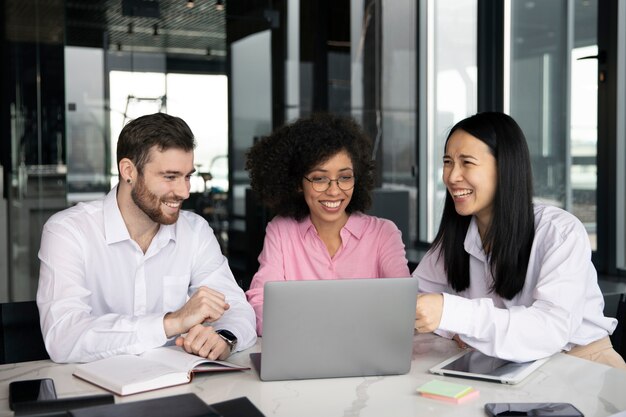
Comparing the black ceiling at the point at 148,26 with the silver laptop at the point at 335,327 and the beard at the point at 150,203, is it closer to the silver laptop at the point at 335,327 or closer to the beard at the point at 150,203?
the beard at the point at 150,203

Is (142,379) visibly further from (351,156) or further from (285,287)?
(351,156)

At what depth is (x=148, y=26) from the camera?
501cm

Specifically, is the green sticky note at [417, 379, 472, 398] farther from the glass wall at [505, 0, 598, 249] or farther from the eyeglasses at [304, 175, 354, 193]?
the glass wall at [505, 0, 598, 249]

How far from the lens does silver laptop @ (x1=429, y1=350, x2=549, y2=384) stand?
5.84 feet

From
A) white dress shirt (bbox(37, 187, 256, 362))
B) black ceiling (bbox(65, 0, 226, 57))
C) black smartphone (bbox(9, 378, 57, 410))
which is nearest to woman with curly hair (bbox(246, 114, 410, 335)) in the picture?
white dress shirt (bbox(37, 187, 256, 362))

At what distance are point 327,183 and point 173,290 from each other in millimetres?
687

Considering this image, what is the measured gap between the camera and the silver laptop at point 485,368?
1780mm

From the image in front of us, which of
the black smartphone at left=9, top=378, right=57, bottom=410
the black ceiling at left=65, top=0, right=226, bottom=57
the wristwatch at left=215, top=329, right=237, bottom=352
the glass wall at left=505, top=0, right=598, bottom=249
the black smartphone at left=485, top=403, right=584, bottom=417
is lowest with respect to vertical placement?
the black smartphone at left=485, top=403, right=584, bottom=417

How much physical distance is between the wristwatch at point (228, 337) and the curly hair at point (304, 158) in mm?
911

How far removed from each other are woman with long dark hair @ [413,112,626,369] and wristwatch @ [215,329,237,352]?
1.66 feet

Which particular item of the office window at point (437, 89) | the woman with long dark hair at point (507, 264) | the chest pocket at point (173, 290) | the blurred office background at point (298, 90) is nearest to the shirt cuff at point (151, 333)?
the chest pocket at point (173, 290)

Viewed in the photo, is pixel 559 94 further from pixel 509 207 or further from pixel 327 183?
pixel 509 207

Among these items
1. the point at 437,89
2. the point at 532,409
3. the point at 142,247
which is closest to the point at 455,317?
the point at 532,409

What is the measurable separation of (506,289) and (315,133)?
102 centimetres
